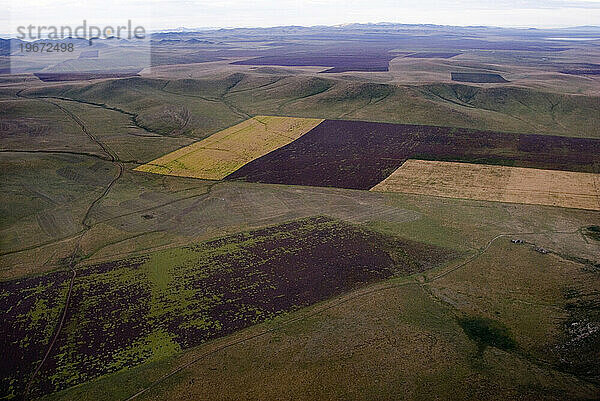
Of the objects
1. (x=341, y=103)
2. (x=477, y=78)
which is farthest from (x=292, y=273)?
(x=477, y=78)

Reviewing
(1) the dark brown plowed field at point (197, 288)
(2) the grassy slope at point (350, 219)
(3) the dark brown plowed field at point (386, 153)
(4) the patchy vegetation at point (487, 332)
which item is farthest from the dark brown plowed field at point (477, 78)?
(4) the patchy vegetation at point (487, 332)

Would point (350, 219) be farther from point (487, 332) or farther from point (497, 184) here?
point (497, 184)

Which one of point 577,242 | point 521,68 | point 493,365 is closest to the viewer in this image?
point 493,365

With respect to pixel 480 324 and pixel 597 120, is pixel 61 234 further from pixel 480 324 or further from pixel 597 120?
pixel 597 120

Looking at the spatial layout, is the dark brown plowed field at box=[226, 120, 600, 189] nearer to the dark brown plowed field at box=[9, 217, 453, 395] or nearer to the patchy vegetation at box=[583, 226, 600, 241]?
the dark brown plowed field at box=[9, 217, 453, 395]

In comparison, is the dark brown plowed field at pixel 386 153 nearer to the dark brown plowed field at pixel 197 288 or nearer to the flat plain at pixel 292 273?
the flat plain at pixel 292 273

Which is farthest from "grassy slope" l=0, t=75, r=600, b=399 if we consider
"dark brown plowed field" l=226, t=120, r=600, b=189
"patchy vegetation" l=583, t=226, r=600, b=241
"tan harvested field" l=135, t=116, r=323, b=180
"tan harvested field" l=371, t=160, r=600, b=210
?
"dark brown plowed field" l=226, t=120, r=600, b=189

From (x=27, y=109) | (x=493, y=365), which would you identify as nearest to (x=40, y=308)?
(x=493, y=365)
